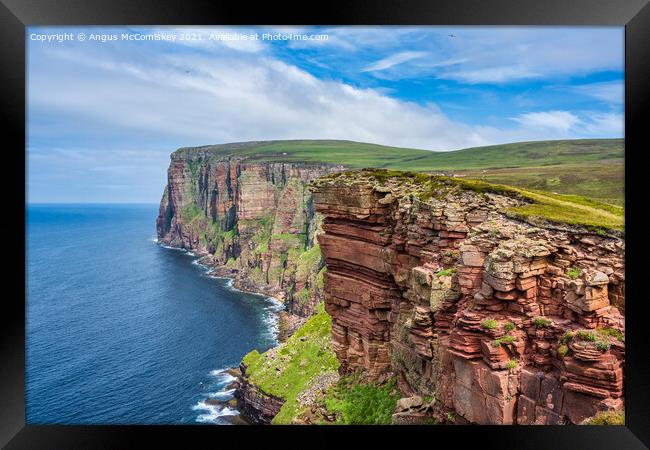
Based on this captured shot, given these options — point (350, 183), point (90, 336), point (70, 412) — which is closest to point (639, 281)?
point (350, 183)

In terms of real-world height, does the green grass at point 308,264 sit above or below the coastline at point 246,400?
above

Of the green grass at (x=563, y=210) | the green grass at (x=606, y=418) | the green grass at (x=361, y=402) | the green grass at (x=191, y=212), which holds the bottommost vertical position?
the green grass at (x=361, y=402)

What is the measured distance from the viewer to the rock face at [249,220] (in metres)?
96.9

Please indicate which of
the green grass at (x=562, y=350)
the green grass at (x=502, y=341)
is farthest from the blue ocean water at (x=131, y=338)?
the green grass at (x=562, y=350)

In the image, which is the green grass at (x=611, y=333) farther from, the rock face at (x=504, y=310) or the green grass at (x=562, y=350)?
the green grass at (x=562, y=350)

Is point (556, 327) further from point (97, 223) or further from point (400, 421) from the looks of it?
point (97, 223)

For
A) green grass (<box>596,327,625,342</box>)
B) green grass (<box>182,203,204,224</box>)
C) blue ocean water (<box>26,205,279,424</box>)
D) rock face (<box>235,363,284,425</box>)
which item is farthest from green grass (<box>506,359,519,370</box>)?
green grass (<box>182,203,204,224</box>)

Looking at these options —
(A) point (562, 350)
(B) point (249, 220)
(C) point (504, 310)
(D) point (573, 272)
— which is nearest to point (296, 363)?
(C) point (504, 310)

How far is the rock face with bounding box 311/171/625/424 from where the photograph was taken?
35.2ft

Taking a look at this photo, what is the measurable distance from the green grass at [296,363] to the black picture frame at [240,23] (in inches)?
787

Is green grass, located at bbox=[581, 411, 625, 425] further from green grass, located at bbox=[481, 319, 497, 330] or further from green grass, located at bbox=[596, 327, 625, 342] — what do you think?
green grass, located at bbox=[481, 319, 497, 330]

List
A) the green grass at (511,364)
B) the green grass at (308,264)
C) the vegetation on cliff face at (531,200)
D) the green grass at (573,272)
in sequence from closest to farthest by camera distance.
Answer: the green grass at (573,272) < the green grass at (511,364) < the vegetation on cliff face at (531,200) < the green grass at (308,264)

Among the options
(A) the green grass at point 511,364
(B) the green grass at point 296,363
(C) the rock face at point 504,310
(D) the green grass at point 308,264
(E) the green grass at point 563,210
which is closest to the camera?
(C) the rock face at point 504,310

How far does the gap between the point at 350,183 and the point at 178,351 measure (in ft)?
156
